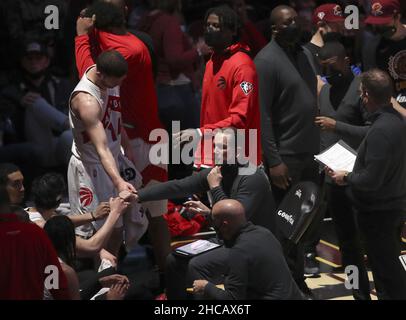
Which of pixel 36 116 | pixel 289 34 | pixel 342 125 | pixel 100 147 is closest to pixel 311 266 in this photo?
pixel 342 125

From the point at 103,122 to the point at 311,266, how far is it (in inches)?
75.8

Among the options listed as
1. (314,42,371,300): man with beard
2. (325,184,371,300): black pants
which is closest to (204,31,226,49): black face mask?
(314,42,371,300): man with beard

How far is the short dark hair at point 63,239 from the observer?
534 cm

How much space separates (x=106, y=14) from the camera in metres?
6.62

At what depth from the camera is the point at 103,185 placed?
253 inches

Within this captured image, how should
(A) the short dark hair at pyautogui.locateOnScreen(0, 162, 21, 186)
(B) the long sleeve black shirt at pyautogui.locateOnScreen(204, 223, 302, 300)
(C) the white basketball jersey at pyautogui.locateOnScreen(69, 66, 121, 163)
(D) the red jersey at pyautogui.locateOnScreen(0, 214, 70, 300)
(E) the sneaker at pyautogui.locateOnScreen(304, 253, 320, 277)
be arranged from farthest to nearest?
(E) the sneaker at pyautogui.locateOnScreen(304, 253, 320, 277), (C) the white basketball jersey at pyautogui.locateOnScreen(69, 66, 121, 163), (A) the short dark hair at pyautogui.locateOnScreen(0, 162, 21, 186), (B) the long sleeve black shirt at pyautogui.locateOnScreen(204, 223, 302, 300), (D) the red jersey at pyautogui.locateOnScreen(0, 214, 70, 300)

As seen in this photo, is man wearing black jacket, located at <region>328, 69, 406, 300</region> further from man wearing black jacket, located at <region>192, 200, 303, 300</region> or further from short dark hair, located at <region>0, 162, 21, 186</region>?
short dark hair, located at <region>0, 162, 21, 186</region>

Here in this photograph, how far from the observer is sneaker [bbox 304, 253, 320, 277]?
7266mm

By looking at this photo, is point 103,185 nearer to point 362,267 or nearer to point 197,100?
point 362,267

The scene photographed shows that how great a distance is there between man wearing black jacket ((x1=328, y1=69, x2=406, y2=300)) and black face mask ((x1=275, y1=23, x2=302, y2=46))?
883mm

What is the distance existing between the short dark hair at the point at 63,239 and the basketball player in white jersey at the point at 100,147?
0.68 metres

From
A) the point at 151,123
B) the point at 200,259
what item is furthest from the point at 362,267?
the point at 151,123

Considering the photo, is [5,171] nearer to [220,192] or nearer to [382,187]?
[220,192]

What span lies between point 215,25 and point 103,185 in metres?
1.28
